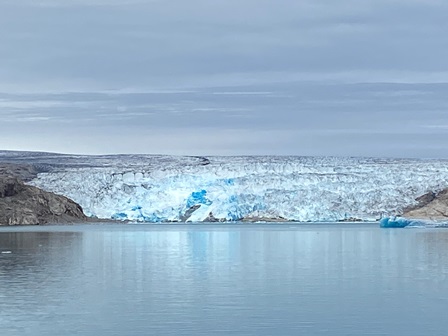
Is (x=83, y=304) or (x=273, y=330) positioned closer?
(x=273, y=330)

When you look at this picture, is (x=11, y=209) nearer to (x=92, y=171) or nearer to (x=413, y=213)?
(x=92, y=171)

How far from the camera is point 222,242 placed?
29516 mm

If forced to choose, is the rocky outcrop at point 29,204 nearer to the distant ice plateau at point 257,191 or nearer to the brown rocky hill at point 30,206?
the brown rocky hill at point 30,206

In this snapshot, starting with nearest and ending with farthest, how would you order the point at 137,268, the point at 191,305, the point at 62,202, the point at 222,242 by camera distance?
the point at 191,305
the point at 137,268
the point at 222,242
the point at 62,202

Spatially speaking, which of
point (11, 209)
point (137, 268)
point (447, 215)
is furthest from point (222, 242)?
point (11, 209)

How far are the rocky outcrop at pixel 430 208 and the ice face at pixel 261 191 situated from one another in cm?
36

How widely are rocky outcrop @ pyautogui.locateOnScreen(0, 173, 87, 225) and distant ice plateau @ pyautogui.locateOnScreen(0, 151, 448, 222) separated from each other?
63cm

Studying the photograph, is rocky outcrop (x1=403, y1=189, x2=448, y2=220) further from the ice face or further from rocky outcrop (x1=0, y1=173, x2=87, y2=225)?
rocky outcrop (x1=0, y1=173, x2=87, y2=225)

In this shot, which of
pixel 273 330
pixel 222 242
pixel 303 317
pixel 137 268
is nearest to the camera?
pixel 273 330

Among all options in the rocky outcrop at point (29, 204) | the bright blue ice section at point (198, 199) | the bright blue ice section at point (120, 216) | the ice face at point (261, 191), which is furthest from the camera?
the rocky outcrop at point (29, 204)

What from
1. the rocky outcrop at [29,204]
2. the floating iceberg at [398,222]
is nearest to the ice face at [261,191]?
the rocky outcrop at [29,204]

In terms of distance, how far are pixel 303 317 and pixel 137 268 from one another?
7.56 metres

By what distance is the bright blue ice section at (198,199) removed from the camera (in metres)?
42.5

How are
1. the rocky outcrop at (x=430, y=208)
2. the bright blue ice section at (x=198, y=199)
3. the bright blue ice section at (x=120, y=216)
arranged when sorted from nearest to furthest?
the rocky outcrop at (x=430, y=208) < the bright blue ice section at (x=198, y=199) < the bright blue ice section at (x=120, y=216)
